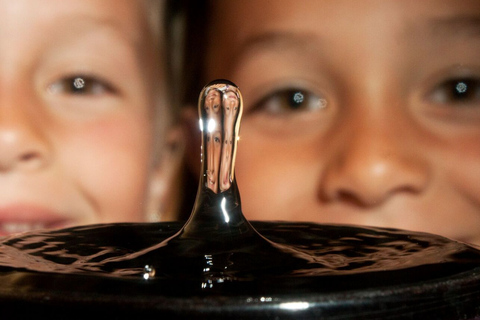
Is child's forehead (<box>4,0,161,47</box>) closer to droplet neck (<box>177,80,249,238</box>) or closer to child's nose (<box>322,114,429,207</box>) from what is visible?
child's nose (<box>322,114,429,207</box>)

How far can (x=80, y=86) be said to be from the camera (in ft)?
1.93

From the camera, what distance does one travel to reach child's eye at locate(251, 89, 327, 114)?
0.56m

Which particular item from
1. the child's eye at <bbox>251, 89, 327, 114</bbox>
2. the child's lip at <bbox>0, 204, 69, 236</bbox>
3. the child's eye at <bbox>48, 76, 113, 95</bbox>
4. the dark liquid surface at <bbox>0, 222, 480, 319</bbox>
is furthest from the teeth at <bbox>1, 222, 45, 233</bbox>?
the dark liquid surface at <bbox>0, 222, 480, 319</bbox>

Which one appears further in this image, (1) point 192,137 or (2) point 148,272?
(1) point 192,137

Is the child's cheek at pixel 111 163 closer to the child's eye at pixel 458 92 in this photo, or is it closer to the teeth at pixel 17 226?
the teeth at pixel 17 226

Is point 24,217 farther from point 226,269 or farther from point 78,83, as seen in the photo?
point 226,269

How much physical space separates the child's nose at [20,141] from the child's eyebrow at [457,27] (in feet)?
1.09

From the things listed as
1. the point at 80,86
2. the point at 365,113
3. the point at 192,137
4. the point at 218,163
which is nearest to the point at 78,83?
the point at 80,86

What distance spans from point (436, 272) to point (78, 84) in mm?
470

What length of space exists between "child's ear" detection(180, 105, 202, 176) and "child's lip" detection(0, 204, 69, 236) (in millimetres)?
138

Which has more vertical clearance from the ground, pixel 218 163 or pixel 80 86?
pixel 80 86

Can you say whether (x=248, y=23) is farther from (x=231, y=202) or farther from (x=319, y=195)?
(x=231, y=202)

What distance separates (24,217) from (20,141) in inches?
2.7

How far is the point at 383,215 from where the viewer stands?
1.65 ft
